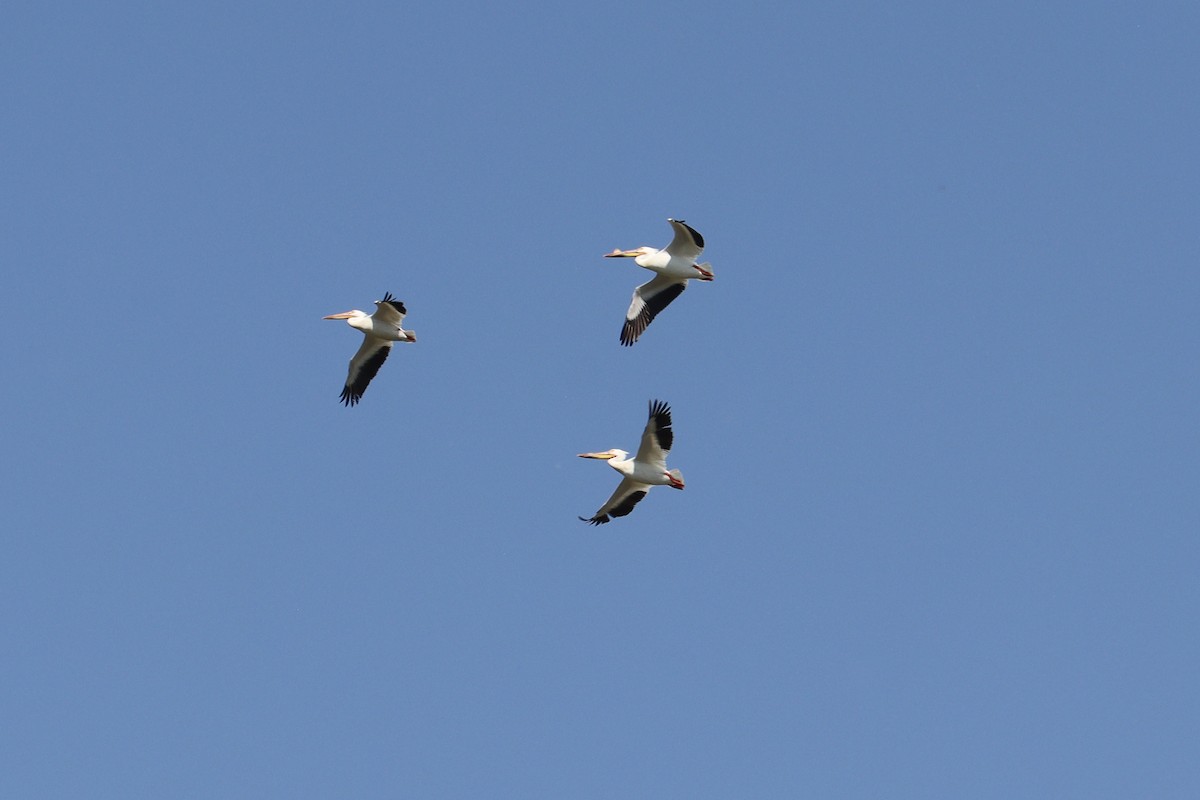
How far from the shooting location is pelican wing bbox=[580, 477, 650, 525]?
957 inches

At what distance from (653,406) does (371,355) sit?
222 inches

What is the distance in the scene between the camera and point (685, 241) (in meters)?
24.6

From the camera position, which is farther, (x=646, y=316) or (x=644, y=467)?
(x=646, y=316)

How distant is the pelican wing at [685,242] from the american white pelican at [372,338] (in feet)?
12.7

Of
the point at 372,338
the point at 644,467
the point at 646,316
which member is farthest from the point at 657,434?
the point at 372,338

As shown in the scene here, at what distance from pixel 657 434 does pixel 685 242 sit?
277cm

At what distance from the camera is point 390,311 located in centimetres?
2597

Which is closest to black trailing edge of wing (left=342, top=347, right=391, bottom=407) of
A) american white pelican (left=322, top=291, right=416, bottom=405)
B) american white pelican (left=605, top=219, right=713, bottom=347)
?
american white pelican (left=322, top=291, right=416, bottom=405)

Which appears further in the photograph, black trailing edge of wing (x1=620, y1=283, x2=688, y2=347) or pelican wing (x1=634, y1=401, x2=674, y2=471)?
black trailing edge of wing (x1=620, y1=283, x2=688, y2=347)

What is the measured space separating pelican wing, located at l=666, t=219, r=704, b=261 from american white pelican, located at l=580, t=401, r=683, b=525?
7.74 ft

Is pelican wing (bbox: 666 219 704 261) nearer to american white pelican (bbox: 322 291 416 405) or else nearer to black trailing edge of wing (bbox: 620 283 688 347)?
black trailing edge of wing (bbox: 620 283 688 347)

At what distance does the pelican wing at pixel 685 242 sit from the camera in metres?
24.2

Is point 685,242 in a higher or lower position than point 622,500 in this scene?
higher

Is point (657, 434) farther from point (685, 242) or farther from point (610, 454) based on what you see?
point (685, 242)
